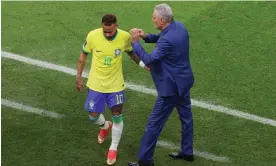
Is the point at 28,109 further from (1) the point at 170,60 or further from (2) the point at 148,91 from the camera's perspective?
(1) the point at 170,60

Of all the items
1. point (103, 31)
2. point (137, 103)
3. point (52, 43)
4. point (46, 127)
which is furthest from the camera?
point (52, 43)

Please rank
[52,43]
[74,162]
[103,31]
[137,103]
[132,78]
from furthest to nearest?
[52,43]
[132,78]
[137,103]
[74,162]
[103,31]

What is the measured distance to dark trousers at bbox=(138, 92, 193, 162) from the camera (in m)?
7.50

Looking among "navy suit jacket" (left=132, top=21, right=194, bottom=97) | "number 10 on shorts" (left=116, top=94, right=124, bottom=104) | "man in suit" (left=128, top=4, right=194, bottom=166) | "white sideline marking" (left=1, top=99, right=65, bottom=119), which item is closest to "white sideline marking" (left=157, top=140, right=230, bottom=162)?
"man in suit" (left=128, top=4, right=194, bottom=166)

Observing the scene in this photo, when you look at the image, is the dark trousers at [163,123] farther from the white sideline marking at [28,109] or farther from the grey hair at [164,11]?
the white sideline marking at [28,109]

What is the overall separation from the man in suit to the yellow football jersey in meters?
0.33

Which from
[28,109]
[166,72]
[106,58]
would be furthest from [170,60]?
[28,109]

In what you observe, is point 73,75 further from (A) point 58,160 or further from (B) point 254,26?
(B) point 254,26

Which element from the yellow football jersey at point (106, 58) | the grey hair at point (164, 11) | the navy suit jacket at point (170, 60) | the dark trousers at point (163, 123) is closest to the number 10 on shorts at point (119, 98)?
the yellow football jersey at point (106, 58)

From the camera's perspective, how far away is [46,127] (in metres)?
8.59

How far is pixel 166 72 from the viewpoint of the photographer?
23.8 ft

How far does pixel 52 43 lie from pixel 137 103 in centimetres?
253

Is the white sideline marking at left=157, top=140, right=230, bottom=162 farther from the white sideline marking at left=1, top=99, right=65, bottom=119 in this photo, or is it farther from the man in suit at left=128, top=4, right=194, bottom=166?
the white sideline marking at left=1, top=99, right=65, bottom=119

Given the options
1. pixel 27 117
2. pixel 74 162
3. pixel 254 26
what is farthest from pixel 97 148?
pixel 254 26
